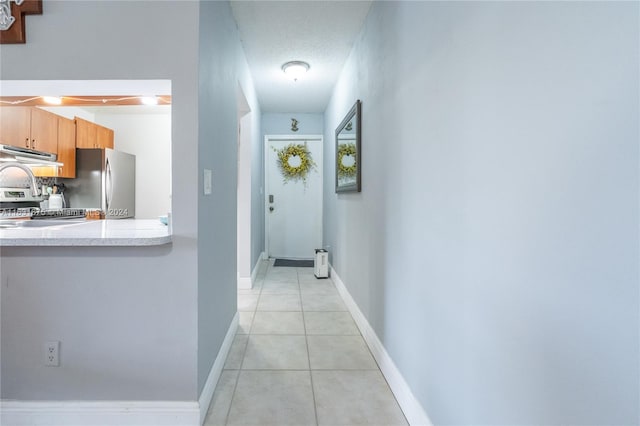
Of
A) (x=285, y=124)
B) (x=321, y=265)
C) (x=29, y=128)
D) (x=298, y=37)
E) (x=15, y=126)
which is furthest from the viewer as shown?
(x=285, y=124)

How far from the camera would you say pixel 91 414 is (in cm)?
139

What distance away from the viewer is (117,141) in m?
4.69

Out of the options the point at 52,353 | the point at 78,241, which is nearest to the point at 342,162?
the point at 78,241

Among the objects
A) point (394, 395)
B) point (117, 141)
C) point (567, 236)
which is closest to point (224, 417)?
point (394, 395)

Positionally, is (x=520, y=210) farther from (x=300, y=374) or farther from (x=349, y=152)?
(x=349, y=152)

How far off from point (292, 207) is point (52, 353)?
12.2ft

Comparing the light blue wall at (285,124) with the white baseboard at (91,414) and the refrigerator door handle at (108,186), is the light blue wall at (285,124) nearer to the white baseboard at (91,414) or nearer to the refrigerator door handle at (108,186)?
the refrigerator door handle at (108,186)

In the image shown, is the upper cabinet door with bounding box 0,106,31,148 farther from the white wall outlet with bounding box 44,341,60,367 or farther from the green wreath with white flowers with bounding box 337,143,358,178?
the green wreath with white flowers with bounding box 337,143,358,178

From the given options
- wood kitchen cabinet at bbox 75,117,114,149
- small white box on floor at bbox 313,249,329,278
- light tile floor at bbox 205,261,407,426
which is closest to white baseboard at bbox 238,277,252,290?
light tile floor at bbox 205,261,407,426

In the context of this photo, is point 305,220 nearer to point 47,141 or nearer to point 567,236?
point 47,141

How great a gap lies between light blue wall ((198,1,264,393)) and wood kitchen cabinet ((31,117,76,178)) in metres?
2.68

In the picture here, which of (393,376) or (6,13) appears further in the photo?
(393,376)

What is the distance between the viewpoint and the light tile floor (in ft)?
4.99

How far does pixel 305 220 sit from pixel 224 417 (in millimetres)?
3613
